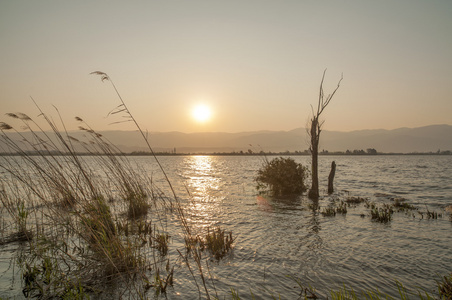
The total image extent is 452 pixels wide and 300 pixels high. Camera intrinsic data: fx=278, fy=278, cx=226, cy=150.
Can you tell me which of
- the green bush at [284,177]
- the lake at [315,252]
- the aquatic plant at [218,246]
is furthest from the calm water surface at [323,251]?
the green bush at [284,177]

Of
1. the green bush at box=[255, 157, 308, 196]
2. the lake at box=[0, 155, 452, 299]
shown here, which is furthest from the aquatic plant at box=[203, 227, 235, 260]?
the green bush at box=[255, 157, 308, 196]

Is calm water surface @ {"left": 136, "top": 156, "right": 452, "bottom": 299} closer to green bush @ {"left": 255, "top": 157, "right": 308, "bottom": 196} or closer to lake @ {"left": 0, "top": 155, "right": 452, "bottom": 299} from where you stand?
lake @ {"left": 0, "top": 155, "right": 452, "bottom": 299}

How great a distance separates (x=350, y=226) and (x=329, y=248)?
3.76 m

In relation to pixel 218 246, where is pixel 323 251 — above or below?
below

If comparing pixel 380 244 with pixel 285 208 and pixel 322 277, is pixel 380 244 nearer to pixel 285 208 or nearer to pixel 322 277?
pixel 322 277

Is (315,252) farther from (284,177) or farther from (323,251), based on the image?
(284,177)

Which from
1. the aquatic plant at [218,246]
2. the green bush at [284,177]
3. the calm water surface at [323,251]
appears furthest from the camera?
the green bush at [284,177]

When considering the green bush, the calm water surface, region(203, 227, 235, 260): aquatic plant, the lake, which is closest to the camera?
the lake

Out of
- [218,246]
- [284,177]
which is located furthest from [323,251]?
[284,177]

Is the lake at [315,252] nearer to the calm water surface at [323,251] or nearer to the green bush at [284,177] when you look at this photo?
the calm water surface at [323,251]

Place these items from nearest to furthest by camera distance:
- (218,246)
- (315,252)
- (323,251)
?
(218,246)
(315,252)
(323,251)

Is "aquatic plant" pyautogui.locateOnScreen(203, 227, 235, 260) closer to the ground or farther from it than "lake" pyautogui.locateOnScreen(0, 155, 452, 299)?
farther from it

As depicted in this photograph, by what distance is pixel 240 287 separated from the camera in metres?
5.88

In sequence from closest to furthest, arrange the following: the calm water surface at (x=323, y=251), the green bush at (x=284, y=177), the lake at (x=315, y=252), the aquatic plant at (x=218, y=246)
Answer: the lake at (x=315, y=252) < the calm water surface at (x=323, y=251) < the aquatic plant at (x=218, y=246) < the green bush at (x=284, y=177)
